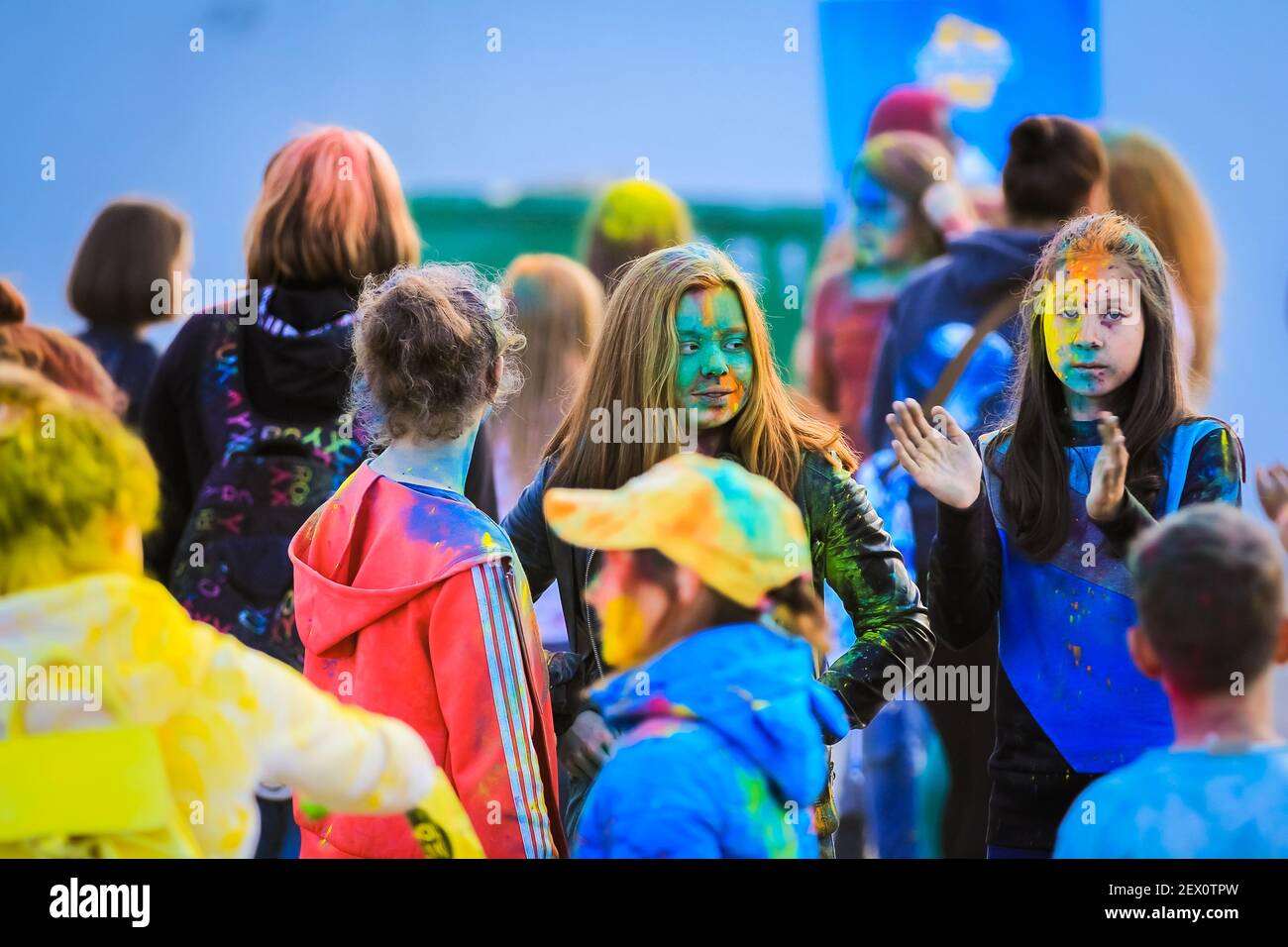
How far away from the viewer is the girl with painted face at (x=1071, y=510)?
333cm

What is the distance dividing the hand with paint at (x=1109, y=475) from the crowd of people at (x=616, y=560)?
0.01 metres

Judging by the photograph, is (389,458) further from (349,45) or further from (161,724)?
(349,45)

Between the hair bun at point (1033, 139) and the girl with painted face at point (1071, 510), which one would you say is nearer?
the girl with painted face at point (1071, 510)

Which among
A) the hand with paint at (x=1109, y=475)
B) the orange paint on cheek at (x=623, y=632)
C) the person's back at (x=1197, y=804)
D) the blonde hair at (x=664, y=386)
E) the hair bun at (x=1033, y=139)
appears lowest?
the person's back at (x=1197, y=804)

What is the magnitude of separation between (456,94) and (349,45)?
274 millimetres

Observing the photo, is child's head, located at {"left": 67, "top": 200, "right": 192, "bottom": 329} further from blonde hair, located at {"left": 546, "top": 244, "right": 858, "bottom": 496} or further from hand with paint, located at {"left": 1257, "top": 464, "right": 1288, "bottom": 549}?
hand with paint, located at {"left": 1257, "top": 464, "right": 1288, "bottom": 549}

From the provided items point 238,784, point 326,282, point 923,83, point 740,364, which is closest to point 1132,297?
point 740,364

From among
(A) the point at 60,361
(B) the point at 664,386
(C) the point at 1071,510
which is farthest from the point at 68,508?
(C) the point at 1071,510

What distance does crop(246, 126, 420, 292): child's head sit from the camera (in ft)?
12.1

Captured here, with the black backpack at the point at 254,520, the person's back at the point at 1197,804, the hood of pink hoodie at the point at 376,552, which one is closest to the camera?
the person's back at the point at 1197,804

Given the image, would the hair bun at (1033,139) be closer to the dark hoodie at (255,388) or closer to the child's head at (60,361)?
the dark hoodie at (255,388)

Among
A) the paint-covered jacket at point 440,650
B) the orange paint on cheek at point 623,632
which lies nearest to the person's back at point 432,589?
the paint-covered jacket at point 440,650

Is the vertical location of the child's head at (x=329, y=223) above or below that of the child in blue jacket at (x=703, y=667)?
above

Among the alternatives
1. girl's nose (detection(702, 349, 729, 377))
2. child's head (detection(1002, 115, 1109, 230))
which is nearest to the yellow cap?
girl's nose (detection(702, 349, 729, 377))
